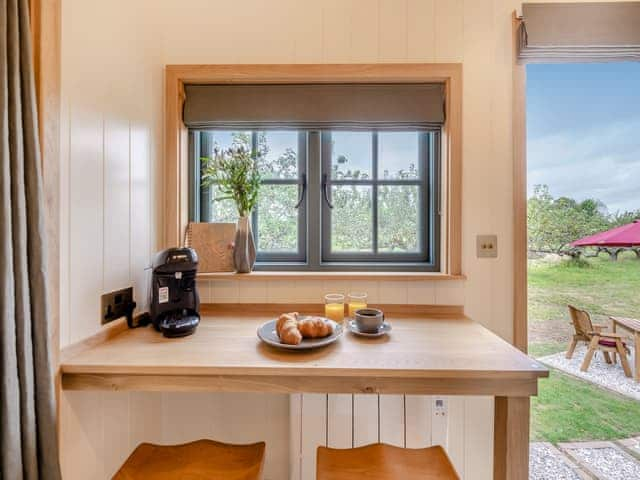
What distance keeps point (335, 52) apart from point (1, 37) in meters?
1.20

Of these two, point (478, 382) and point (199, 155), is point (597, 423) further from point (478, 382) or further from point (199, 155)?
point (199, 155)

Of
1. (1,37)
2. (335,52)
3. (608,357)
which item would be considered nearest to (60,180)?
(1,37)

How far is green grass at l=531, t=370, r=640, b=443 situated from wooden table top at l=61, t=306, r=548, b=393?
80cm

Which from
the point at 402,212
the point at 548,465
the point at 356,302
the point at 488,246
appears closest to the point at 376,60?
the point at 402,212

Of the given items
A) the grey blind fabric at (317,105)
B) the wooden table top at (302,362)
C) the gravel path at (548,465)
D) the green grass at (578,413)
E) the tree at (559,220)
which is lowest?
the gravel path at (548,465)

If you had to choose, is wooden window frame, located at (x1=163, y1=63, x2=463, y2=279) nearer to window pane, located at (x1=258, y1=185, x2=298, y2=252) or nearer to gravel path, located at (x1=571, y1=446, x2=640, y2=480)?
window pane, located at (x1=258, y1=185, x2=298, y2=252)

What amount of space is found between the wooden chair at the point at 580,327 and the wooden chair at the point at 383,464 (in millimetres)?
1012

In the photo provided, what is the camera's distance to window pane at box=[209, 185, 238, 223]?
1.66 m

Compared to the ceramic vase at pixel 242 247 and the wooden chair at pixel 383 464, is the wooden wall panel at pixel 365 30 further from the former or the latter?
the wooden chair at pixel 383 464

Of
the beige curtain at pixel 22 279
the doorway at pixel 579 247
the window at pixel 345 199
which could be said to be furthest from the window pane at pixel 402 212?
the beige curtain at pixel 22 279

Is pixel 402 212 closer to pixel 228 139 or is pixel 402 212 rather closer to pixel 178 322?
pixel 228 139

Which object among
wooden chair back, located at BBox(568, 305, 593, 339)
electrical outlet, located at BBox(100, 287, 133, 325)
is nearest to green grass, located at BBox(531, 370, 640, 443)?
wooden chair back, located at BBox(568, 305, 593, 339)

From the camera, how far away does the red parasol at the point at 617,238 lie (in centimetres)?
147

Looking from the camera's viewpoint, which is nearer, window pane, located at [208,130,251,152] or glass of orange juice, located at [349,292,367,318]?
glass of orange juice, located at [349,292,367,318]
